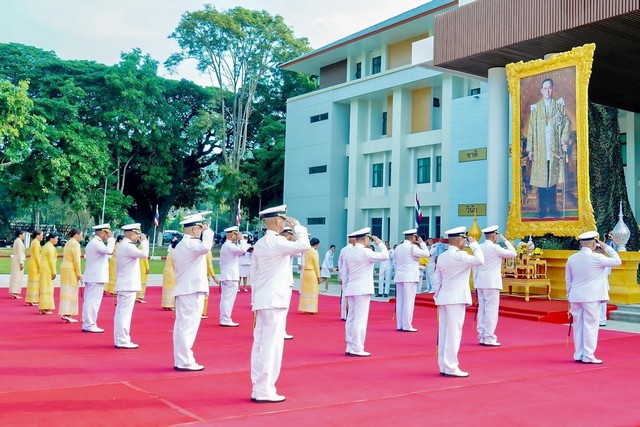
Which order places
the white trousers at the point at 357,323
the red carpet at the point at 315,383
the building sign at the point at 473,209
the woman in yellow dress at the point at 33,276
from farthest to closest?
the building sign at the point at 473,209
the woman in yellow dress at the point at 33,276
the white trousers at the point at 357,323
the red carpet at the point at 315,383

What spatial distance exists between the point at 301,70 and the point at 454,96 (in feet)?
34.9

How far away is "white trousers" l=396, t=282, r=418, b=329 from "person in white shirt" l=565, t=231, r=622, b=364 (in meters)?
2.93

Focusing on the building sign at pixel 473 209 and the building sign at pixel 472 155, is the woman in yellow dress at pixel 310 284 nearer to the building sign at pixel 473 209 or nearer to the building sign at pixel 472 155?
the building sign at pixel 473 209

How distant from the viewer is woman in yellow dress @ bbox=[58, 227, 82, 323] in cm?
1023

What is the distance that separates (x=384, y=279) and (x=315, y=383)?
1165cm

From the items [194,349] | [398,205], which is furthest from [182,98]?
[194,349]

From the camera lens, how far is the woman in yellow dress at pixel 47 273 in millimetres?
11344

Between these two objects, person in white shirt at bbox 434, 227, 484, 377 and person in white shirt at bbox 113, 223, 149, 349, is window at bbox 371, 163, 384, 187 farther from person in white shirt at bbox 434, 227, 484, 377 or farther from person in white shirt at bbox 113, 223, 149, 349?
person in white shirt at bbox 434, 227, 484, 377

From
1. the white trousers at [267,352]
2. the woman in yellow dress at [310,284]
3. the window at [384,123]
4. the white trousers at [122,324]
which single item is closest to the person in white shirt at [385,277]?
the woman in yellow dress at [310,284]

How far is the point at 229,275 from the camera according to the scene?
36.1 ft

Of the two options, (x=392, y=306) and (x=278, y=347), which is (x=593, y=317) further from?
(x=392, y=306)

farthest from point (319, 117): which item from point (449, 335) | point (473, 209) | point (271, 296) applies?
point (271, 296)

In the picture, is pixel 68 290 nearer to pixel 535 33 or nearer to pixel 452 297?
pixel 452 297

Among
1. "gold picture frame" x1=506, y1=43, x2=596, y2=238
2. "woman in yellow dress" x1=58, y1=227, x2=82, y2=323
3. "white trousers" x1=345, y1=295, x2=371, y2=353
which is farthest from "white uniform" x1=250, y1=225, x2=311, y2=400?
A: "gold picture frame" x1=506, y1=43, x2=596, y2=238
